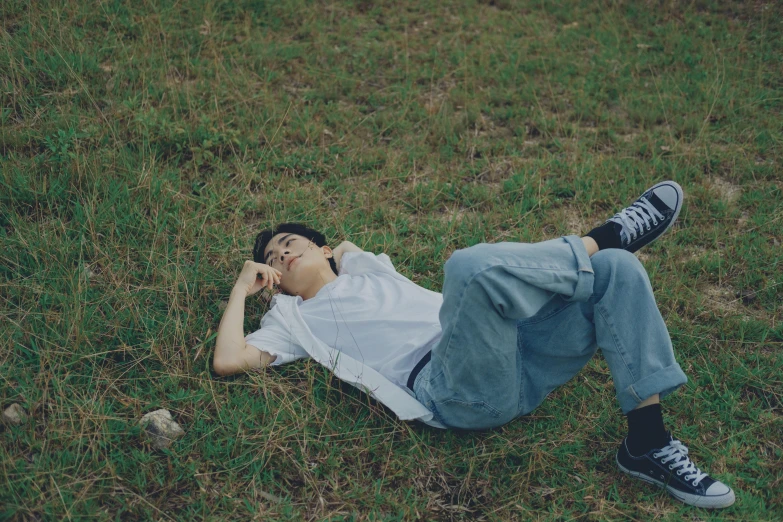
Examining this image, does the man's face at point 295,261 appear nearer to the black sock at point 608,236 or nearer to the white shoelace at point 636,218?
the black sock at point 608,236

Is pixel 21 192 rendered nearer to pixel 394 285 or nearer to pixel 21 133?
pixel 21 133

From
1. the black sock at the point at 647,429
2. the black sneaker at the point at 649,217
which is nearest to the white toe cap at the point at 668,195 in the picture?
the black sneaker at the point at 649,217

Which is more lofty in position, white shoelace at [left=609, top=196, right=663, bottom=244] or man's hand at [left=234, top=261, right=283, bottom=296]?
white shoelace at [left=609, top=196, right=663, bottom=244]

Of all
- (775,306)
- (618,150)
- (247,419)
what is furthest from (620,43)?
(247,419)

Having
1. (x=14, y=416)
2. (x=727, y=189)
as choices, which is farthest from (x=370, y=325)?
(x=727, y=189)

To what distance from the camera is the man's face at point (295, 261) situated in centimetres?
422

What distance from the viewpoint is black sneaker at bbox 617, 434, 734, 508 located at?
10.5 feet

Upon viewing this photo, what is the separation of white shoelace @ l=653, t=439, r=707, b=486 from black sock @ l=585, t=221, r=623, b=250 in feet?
3.67

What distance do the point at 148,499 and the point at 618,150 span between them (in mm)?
4891

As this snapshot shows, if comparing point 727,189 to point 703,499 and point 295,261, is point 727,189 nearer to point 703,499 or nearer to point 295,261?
point 703,499

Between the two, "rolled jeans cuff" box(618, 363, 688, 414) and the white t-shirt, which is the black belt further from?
"rolled jeans cuff" box(618, 363, 688, 414)

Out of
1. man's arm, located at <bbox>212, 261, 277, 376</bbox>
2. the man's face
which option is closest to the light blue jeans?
man's arm, located at <bbox>212, 261, 277, 376</bbox>

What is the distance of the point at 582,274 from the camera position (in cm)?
301

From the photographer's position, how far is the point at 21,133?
5219mm
